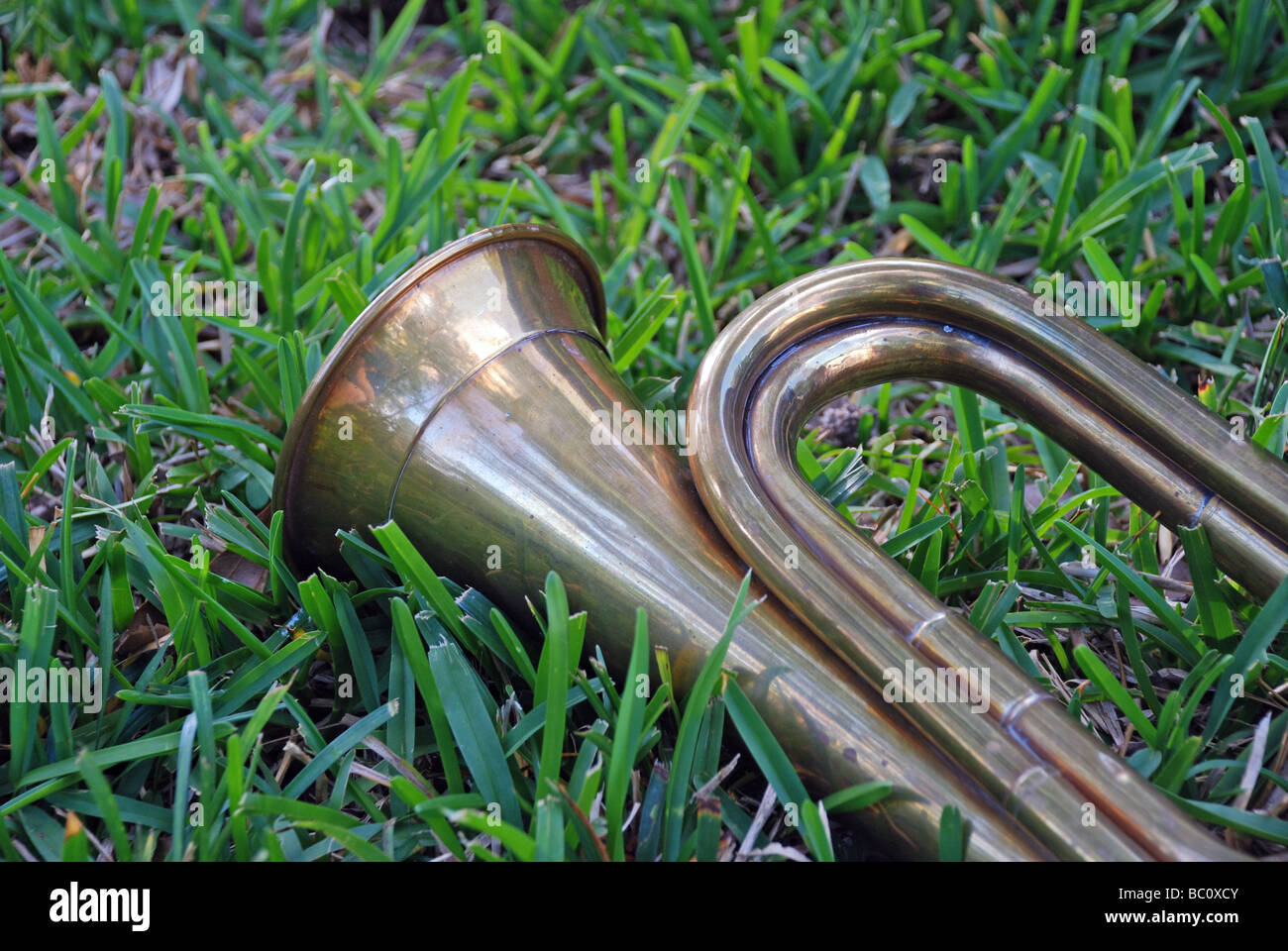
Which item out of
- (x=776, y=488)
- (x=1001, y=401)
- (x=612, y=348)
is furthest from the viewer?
(x=612, y=348)

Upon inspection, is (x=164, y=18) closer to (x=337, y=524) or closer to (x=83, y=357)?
(x=83, y=357)

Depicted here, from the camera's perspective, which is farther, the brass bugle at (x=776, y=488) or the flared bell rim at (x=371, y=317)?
the flared bell rim at (x=371, y=317)

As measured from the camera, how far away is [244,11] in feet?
11.0

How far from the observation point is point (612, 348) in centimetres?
233

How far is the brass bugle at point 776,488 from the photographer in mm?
1506

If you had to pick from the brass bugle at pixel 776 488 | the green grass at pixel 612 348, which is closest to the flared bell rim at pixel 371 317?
the brass bugle at pixel 776 488

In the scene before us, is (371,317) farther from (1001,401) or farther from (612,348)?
(1001,401)

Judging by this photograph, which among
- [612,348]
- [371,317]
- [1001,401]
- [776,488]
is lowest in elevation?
[776,488]

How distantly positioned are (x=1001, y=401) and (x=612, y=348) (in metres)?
0.82

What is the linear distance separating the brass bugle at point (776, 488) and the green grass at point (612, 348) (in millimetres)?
91

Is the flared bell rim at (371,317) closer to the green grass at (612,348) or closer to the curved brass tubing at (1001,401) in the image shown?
the green grass at (612,348)

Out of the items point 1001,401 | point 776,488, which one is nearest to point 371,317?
point 776,488

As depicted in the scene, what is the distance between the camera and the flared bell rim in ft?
5.58
